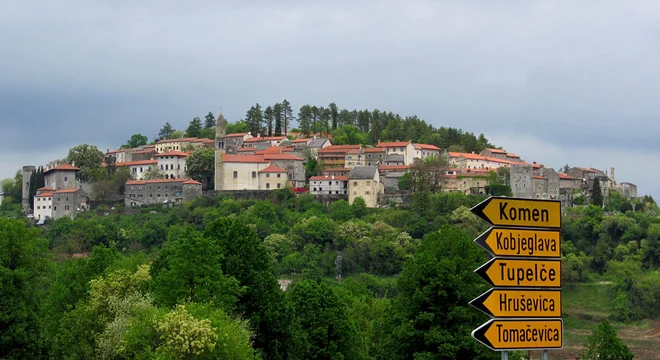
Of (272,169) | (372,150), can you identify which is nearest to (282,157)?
(272,169)

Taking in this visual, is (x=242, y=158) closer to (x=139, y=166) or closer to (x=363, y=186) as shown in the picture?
(x=363, y=186)

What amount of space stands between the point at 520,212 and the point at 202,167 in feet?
401

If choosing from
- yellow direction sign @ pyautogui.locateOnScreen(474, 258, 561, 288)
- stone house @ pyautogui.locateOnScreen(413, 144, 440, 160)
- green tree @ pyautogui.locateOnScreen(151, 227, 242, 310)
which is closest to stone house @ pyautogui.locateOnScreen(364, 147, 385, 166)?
stone house @ pyautogui.locateOnScreen(413, 144, 440, 160)

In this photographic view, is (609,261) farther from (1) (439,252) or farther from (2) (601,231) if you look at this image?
(1) (439,252)

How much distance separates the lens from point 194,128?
576 ft

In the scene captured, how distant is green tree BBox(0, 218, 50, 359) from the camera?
47.6 m

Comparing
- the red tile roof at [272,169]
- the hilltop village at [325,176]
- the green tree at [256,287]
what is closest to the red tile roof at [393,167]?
the hilltop village at [325,176]

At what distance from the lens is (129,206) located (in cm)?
13500

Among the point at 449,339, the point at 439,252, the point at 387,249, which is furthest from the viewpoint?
the point at 387,249

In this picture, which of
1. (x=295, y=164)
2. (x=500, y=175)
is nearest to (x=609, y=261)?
(x=500, y=175)

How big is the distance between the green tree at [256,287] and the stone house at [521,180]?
90452 millimetres

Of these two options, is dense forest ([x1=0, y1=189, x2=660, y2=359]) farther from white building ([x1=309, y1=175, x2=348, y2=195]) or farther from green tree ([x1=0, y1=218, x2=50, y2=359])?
white building ([x1=309, y1=175, x2=348, y2=195])

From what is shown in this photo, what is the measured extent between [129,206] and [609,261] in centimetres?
6228

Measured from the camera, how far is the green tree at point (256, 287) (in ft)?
144
